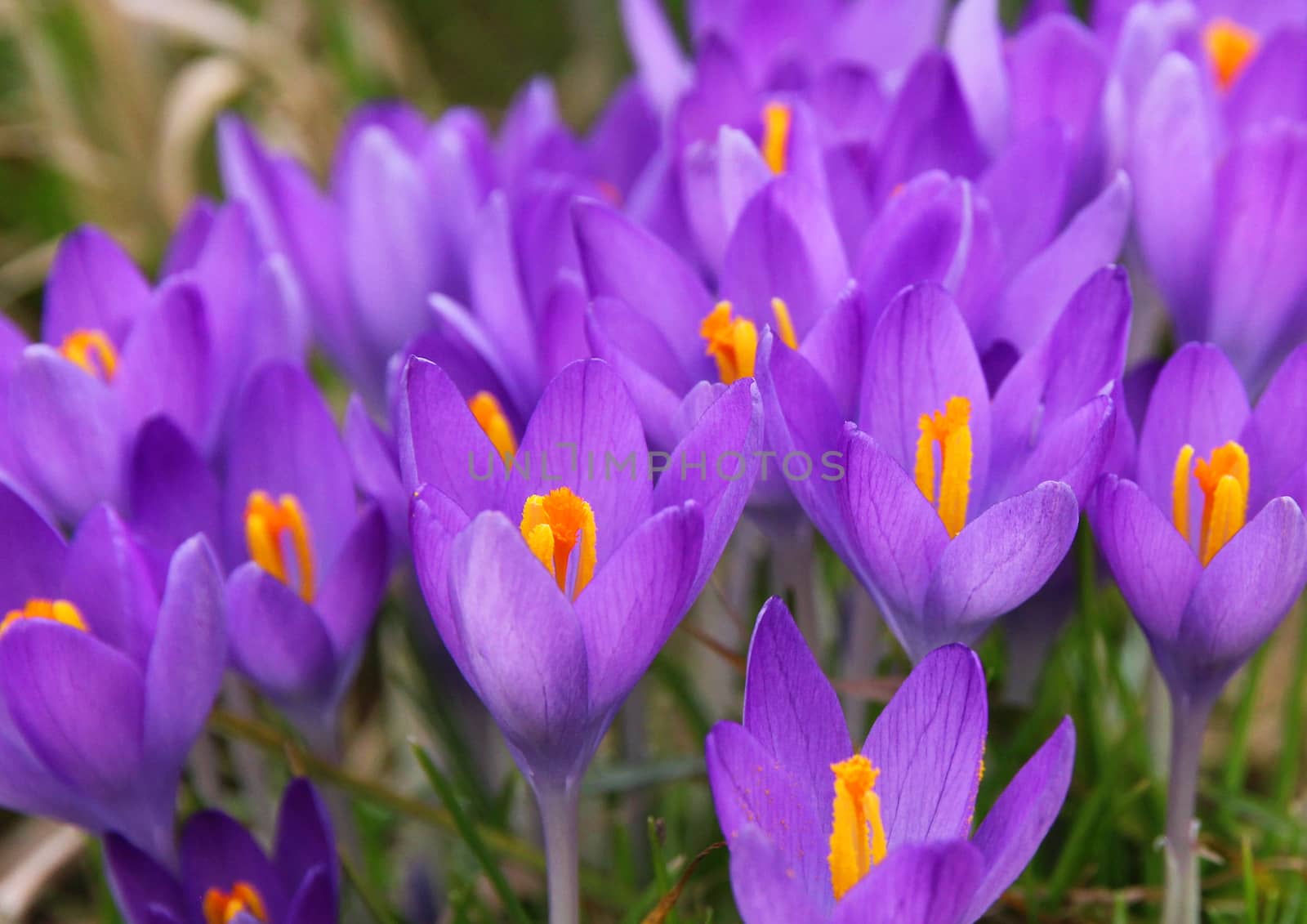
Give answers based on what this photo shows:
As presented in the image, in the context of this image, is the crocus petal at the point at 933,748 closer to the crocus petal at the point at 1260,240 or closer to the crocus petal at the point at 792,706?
the crocus petal at the point at 792,706

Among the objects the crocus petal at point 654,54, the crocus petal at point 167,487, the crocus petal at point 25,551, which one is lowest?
the crocus petal at point 25,551

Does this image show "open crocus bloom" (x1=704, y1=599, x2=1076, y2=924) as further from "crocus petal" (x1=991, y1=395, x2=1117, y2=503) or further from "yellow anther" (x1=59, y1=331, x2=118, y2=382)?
"yellow anther" (x1=59, y1=331, x2=118, y2=382)

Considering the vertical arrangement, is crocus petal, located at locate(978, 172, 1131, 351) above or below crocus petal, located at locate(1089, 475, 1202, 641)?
above

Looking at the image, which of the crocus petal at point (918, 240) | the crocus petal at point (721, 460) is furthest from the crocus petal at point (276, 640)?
the crocus petal at point (918, 240)

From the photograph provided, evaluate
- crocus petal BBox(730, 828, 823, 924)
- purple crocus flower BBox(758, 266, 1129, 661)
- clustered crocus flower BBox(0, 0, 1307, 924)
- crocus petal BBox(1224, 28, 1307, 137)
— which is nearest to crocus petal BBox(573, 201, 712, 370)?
clustered crocus flower BBox(0, 0, 1307, 924)

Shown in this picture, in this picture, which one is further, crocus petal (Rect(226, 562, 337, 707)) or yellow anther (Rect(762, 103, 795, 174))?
yellow anther (Rect(762, 103, 795, 174))

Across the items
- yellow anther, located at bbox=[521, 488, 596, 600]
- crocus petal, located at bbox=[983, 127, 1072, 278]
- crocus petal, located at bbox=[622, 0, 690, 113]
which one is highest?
crocus petal, located at bbox=[622, 0, 690, 113]

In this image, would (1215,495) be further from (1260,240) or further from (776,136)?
(776,136)
